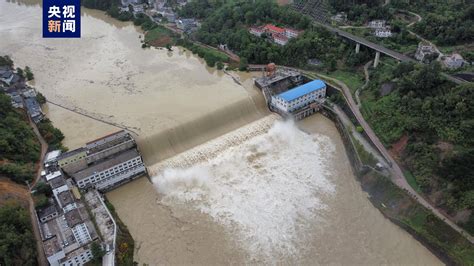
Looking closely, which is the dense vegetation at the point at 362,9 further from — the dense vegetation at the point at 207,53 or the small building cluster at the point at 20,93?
the small building cluster at the point at 20,93

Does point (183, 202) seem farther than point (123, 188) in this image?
No

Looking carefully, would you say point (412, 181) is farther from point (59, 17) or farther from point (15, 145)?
point (59, 17)

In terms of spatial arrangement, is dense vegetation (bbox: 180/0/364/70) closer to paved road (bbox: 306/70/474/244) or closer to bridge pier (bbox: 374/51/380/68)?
bridge pier (bbox: 374/51/380/68)

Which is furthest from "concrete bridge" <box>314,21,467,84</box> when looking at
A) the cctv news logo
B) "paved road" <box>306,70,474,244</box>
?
the cctv news logo

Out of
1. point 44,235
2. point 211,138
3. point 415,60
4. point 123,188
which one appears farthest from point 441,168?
point 44,235

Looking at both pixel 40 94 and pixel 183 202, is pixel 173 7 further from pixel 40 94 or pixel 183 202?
pixel 183 202

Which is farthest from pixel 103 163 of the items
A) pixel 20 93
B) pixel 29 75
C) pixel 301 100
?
pixel 29 75

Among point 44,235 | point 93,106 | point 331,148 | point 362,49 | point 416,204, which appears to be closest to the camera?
point 44,235
